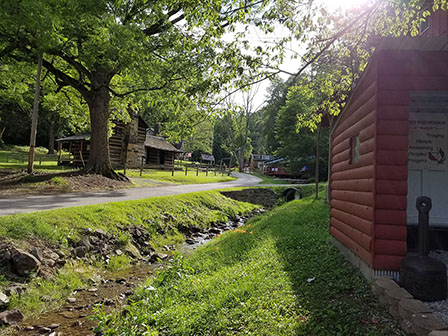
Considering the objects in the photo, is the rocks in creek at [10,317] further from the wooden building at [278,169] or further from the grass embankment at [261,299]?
the wooden building at [278,169]

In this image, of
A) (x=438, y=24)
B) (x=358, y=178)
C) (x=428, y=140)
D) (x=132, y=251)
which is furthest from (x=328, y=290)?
(x=438, y=24)

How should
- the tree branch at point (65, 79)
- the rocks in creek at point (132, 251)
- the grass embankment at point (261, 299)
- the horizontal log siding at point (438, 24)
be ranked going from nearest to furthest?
the grass embankment at point (261, 299)
the rocks in creek at point (132, 251)
the horizontal log siding at point (438, 24)
the tree branch at point (65, 79)

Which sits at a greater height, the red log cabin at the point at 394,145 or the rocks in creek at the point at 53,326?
the red log cabin at the point at 394,145

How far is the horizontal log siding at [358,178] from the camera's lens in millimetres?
4545

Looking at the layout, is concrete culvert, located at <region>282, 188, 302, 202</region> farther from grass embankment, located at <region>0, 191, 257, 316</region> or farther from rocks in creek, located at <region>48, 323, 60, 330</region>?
rocks in creek, located at <region>48, 323, 60, 330</region>

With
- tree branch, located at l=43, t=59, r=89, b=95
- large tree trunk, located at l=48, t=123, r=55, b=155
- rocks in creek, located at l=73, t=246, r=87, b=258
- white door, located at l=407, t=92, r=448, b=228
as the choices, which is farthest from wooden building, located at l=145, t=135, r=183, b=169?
white door, located at l=407, t=92, r=448, b=228

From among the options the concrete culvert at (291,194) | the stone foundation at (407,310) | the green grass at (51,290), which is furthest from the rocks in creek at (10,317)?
the concrete culvert at (291,194)

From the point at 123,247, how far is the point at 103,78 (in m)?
10.8

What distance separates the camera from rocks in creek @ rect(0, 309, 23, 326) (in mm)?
4184

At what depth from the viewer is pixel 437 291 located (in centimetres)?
383

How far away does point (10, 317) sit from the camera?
4281mm

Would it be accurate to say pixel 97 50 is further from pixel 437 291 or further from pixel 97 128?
pixel 437 291

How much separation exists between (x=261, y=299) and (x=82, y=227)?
16.7ft

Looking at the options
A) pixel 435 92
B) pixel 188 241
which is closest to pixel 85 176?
pixel 188 241
